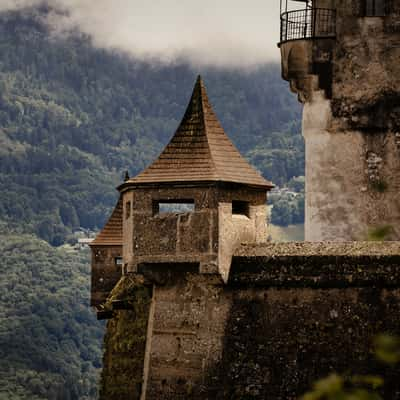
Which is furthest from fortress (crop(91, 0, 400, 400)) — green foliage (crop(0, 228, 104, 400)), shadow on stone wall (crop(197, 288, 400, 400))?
green foliage (crop(0, 228, 104, 400))

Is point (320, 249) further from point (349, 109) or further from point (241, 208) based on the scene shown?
point (349, 109)

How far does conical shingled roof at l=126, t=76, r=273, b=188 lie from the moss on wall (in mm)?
2123

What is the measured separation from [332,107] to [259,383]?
738 centimetres

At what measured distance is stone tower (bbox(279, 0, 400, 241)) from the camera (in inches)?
1443

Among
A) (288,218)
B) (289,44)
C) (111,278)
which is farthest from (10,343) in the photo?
(289,44)

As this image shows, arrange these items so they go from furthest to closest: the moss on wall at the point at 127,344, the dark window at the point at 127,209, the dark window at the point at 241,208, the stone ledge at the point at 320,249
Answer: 1. the moss on wall at the point at 127,344
2. the dark window at the point at 127,209
3. the dark window at the point at 241,208
4. the stone ledge at the point at 320,249

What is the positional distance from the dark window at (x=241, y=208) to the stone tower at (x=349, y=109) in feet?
10.8

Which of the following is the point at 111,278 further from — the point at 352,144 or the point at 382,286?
the point at 382,286

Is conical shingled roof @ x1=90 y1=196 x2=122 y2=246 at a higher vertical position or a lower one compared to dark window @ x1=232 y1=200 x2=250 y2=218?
lower

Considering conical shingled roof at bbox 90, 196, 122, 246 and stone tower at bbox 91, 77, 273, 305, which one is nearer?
stone tower at bbox 91, 77, 273, 305

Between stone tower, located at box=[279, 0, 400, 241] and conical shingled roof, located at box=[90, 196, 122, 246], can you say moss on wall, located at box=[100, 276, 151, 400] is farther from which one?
conical shingled roof, located at box=[90, 196, 122, 246]

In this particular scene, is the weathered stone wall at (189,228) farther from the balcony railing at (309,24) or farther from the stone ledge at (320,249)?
the balcony railing at (309,24)

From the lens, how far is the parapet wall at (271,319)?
3203 centimetres

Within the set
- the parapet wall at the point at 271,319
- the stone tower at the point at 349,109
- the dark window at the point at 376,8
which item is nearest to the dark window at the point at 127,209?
the parapet wall at the point at 271,319
